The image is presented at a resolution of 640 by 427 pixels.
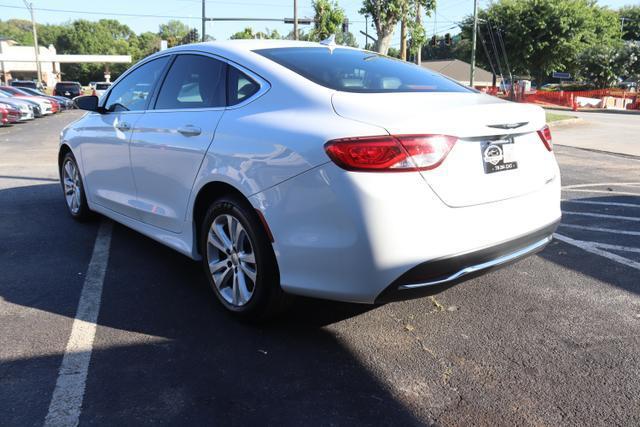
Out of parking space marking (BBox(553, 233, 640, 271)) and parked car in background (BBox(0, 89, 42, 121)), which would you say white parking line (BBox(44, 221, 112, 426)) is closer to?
parking space marking (BBox(553, 233, 640, 271))

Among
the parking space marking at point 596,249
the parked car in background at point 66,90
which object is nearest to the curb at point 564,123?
the parking space marking at point 596,249

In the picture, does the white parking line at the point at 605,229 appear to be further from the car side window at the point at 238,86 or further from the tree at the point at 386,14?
the tree at the point at 386,14

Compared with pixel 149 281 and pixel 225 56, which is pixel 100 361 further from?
pixel 225 56

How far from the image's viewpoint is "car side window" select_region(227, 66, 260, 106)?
329cm

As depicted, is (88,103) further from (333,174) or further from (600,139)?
(600,139)

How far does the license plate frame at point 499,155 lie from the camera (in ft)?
9.10

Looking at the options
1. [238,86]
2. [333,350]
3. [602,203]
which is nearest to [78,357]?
[333,350]

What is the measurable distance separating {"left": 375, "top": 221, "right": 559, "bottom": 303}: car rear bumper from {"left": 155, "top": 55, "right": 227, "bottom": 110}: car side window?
1.63 meters

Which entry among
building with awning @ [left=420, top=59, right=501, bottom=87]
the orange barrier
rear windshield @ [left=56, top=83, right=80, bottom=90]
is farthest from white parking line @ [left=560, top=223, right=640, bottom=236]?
building with awning @ [left=420, top=59, right=501, bottom=87]

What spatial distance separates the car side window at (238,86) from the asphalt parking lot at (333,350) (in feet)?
4.48

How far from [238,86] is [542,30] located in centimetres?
5294

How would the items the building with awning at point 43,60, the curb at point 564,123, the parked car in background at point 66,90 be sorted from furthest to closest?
the building with awning at point 43,60, the parked car in background at point 66,90, the curb at point 564,123

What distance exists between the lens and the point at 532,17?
49.3 meters

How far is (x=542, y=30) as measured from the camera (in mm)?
49469
